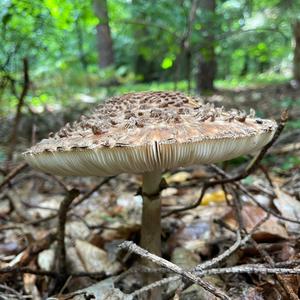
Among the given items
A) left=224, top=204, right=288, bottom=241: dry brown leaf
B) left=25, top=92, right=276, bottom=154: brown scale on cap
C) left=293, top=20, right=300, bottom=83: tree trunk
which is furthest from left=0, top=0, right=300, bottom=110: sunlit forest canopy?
left=224, top=204, right=288, bottom=241: dry brown leaf

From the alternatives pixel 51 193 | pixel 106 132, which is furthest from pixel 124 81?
pixel 106 132

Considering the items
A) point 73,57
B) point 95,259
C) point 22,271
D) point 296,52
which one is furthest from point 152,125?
point 296,52

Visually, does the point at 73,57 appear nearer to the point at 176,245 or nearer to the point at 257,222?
the point at 176,245

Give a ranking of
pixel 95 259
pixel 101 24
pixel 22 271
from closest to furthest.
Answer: pixel 22 271 → pixel 95 259 → pixel 101 24

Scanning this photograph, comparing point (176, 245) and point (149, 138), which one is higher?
point (149, 138)

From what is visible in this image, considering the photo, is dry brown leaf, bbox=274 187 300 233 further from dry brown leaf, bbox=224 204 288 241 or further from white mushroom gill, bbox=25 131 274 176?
white mushroom gill, bbox=25 131 274 176

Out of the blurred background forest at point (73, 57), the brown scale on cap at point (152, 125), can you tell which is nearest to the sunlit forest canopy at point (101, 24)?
the blurred background forest at point (73, 57)

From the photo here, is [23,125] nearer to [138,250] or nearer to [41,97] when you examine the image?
[41,97]
